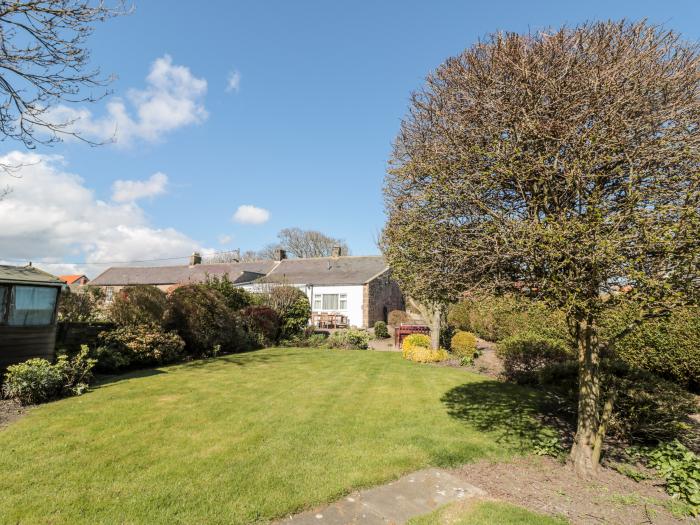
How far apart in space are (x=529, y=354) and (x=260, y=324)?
1360 cm

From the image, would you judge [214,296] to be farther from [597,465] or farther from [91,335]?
[597,465]

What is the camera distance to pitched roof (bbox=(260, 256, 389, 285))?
32969mm

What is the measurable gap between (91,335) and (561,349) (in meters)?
15.2

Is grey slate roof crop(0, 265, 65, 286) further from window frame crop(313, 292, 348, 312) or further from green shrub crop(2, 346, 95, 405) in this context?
window frame crop(313, 292, 348, 312)

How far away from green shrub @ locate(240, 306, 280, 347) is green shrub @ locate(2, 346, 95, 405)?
9774 millimetres

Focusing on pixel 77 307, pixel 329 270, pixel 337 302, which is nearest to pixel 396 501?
pixel 77 307

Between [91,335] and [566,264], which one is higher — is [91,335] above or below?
below

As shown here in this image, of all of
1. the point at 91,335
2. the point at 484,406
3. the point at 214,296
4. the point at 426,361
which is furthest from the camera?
the point at 214,296

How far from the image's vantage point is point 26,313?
1028cm

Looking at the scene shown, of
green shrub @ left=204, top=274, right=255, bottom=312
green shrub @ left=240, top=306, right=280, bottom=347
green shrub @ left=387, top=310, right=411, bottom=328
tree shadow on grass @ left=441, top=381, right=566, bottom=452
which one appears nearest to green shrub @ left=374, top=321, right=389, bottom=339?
green shrub @ left=387, top=310, right=411, bottom=328

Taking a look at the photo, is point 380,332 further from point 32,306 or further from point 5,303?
point 5,303

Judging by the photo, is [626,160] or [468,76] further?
[468,76]

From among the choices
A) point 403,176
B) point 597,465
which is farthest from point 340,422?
point 403,176

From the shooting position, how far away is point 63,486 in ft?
15.5
